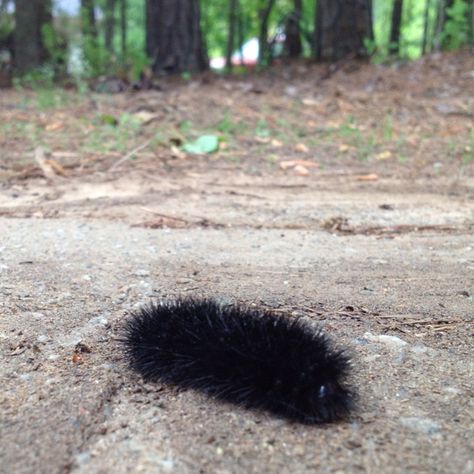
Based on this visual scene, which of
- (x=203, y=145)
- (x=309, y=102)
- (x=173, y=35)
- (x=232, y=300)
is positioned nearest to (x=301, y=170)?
(x=203, y=145)

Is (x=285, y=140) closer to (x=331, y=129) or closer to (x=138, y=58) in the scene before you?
(x=331, y=129)

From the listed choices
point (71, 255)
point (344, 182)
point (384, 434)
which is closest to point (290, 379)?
point (384, 434)

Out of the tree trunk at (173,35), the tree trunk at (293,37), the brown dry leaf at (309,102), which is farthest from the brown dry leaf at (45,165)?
the tree trunk at (293,37)

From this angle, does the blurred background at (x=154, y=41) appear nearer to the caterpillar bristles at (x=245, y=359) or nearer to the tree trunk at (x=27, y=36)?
the tree trunk at (x=27, y=36)

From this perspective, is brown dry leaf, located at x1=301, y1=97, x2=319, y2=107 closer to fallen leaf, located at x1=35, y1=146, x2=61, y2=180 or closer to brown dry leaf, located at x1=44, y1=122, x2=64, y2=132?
brown dry leaf, located at x1=44, y1=122, x2=64, y2=132

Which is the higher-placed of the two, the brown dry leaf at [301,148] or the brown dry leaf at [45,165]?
the brown dry leaf at [45,165]

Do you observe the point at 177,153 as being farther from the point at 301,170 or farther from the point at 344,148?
the point at 344,148
